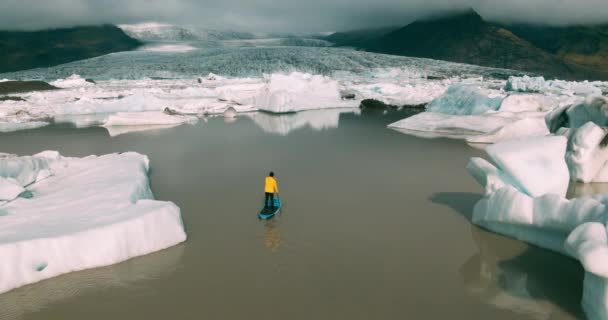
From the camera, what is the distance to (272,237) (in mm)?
7625

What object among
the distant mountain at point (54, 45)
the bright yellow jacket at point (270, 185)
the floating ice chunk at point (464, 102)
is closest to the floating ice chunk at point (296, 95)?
the floating ice chunk at point (464, 102)

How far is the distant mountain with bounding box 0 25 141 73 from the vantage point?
112188 millimetres

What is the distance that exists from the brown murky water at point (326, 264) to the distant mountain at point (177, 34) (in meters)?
79.2

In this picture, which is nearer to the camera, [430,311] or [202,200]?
[430,311]

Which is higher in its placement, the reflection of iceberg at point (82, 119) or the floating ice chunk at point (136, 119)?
the floating ice chunk at point (136, 119)

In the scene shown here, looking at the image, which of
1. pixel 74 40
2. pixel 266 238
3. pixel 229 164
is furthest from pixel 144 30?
pixel 266 238

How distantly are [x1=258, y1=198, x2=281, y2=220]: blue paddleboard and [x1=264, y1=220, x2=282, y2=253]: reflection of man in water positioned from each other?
17 centimetres

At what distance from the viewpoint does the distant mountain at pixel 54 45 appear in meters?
112

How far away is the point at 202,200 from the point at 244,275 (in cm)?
377

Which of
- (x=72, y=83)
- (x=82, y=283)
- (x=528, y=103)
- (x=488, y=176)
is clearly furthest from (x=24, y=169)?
(x=72, y=83)

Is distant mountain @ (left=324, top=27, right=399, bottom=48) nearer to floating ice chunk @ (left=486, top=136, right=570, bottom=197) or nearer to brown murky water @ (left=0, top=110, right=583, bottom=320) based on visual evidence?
brown murky water @ (left=0, top=110, right=583, bottom=320)

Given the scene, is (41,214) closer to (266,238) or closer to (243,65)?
(266,238)

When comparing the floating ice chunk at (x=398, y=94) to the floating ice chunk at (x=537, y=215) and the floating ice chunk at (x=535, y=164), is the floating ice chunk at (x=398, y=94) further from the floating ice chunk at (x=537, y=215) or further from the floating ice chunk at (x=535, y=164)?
the floating ice chunk at (x=537, y=215)

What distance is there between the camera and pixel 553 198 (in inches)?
255
